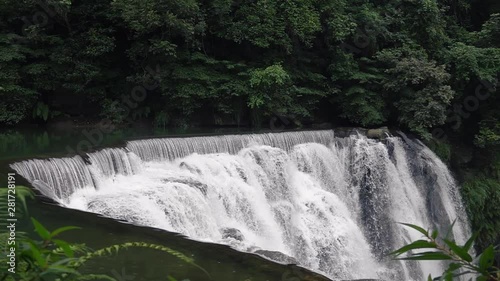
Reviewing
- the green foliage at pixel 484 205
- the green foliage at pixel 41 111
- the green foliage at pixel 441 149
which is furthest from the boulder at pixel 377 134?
the green foliage at pixel 41 111

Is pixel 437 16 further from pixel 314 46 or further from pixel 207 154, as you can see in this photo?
pixel 207 154

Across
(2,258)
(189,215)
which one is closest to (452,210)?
(189,215)

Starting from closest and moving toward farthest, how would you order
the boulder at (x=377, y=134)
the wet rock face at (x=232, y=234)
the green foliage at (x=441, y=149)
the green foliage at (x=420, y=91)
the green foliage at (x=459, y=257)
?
the green foliage at (x=459, y=257) < the wet rock face at (x=232, y=234) < the boulder at (x=377, y=134) < the green foliage at (x=420, y=91) < the green foliage at (x=441, y=149)

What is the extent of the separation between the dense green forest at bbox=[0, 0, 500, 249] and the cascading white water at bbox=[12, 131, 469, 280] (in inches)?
100

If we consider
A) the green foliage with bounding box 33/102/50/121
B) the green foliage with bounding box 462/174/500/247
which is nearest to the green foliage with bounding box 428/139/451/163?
the green foliage with bounding box 462/174/500/247

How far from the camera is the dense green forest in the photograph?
15.7 m

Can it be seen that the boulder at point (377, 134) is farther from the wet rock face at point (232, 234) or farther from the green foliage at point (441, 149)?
the wet rock face at point (232, 234)

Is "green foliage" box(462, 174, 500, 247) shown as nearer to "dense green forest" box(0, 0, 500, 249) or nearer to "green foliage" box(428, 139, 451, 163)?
"dense green forest" box(0, 0, 500, 249)

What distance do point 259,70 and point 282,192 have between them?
20.0 ft

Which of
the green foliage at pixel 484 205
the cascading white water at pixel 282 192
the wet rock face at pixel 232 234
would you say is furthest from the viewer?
the green foliage at pixel 484 205

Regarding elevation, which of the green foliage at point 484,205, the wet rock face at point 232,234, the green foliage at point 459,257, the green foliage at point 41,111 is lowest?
the green foliage at point 484,205

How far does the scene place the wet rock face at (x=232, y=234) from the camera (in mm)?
9297

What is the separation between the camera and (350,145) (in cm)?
1487

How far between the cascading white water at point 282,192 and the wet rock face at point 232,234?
0.03 m
